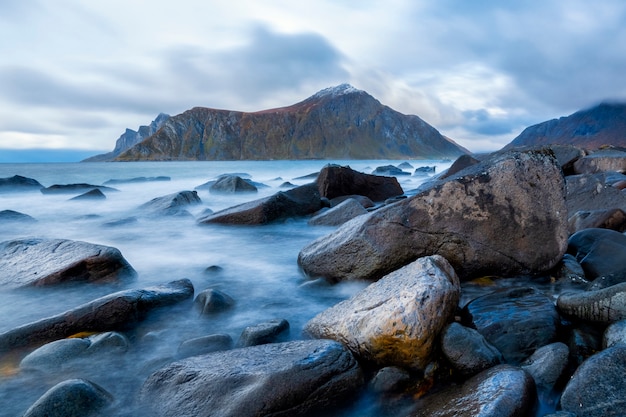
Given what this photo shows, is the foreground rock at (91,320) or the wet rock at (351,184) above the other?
the wet rock at (351,184)

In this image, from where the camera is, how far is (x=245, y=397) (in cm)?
256

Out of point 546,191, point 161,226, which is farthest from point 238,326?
point 161,226

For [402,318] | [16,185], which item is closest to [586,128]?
[16,185]

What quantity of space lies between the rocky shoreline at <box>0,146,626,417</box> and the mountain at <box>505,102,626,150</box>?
143 metres

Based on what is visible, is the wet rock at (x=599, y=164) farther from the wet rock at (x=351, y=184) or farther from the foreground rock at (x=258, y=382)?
the foreground rock at (x=258, y=382)

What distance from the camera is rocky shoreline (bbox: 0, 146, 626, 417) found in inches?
103

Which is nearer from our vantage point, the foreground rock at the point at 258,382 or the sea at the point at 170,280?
the foreground rock at the point at 258,382

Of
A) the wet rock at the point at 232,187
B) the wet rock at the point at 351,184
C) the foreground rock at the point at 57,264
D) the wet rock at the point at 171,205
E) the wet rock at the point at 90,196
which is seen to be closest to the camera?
the foreground rock at the point at 57,264

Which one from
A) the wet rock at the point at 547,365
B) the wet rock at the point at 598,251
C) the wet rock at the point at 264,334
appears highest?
the wet rock at the point at 598,251

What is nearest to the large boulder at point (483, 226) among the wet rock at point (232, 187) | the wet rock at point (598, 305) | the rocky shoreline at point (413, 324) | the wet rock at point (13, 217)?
the rocky shoreline at point (413, 324)

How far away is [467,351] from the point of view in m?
2.92

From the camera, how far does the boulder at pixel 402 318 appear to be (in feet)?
9.66

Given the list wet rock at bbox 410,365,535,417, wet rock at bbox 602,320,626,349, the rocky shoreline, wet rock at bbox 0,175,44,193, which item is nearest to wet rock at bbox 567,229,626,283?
the rocky shoreline

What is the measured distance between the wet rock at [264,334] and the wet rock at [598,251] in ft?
10.6
